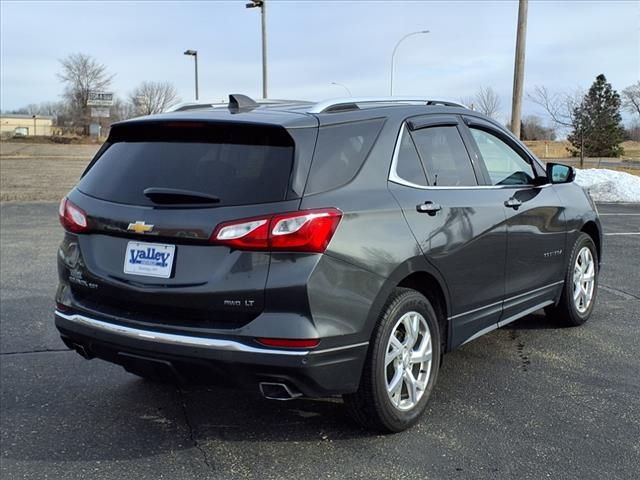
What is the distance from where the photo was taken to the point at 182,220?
3.10 metres

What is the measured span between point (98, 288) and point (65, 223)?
52 cm

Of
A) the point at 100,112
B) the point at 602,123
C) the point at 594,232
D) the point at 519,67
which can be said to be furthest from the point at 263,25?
the point at 100,112

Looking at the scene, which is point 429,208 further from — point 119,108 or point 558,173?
point 119,108

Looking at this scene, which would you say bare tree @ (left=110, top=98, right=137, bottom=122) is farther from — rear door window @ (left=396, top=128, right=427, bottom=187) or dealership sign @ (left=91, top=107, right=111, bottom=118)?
rear door window @ (left=396, top=128, right=427, bottom=187)

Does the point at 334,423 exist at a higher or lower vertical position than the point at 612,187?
higher

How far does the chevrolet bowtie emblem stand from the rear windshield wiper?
132 mm

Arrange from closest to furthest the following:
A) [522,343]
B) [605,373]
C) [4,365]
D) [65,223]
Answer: [65,223]
[605,373]
[4,365]
[522,343]

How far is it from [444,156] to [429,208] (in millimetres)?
527

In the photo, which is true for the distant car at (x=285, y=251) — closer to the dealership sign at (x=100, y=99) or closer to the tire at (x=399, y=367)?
the tire at (x=399, y=367)

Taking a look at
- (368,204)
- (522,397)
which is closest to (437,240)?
(368,204)

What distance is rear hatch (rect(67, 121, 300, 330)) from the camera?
3023 millimetres

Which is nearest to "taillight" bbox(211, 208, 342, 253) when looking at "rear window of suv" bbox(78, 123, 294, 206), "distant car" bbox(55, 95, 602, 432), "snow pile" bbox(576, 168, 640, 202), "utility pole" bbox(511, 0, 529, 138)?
"distant car" bbox(55, 95, 602, 432)

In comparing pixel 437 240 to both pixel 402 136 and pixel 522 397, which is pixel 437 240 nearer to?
pixel 402 136

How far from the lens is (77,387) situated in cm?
Result: 431
